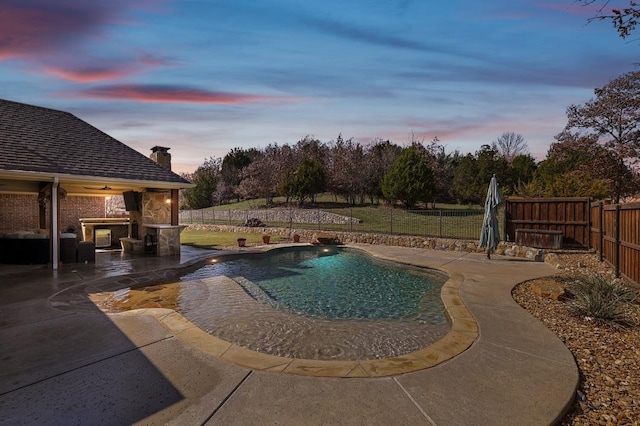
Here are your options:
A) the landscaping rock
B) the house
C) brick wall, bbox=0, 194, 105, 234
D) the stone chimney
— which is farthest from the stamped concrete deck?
brick wall, bbox=0, 194, 105, 234

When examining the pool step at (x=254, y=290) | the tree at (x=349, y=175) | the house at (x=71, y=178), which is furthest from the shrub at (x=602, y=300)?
the tree at (x=349, y=175)

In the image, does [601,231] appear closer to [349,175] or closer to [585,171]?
[585,171]

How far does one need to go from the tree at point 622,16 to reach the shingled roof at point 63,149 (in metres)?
11.3

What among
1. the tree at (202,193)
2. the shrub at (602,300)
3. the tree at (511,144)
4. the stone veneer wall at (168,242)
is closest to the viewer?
the shrub at (602,300)

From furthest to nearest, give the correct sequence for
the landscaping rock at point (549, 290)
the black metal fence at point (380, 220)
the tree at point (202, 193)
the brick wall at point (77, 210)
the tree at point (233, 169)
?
the tree at point (233, 169) < the tree at point (202, 193) < the black metal fence at point (380, 220) < the brick wall at point (77, 210) < the landscaping rock at point (549, 290)

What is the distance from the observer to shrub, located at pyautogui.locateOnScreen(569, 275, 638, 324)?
4633 mm

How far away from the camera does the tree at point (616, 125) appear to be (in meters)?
14.5

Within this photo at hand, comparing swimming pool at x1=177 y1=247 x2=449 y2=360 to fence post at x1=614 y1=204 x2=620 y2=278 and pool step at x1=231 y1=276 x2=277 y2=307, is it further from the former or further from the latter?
fence post at x1=614 y1=204 x2=620 y2=278

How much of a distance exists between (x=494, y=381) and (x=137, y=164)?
39.7 feet

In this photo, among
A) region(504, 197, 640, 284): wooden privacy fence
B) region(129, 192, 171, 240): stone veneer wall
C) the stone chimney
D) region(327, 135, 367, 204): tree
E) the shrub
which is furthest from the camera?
region(327, 135, 367, 204): tree

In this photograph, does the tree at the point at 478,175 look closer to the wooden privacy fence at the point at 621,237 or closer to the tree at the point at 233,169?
the wooden privacy fence at the point at 621,237

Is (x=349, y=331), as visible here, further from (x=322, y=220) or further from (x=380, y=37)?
(x=322, y=220)

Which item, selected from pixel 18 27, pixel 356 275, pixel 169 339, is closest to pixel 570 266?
pixel 356 275

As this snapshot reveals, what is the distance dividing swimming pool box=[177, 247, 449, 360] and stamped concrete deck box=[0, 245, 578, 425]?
2.15 feet
